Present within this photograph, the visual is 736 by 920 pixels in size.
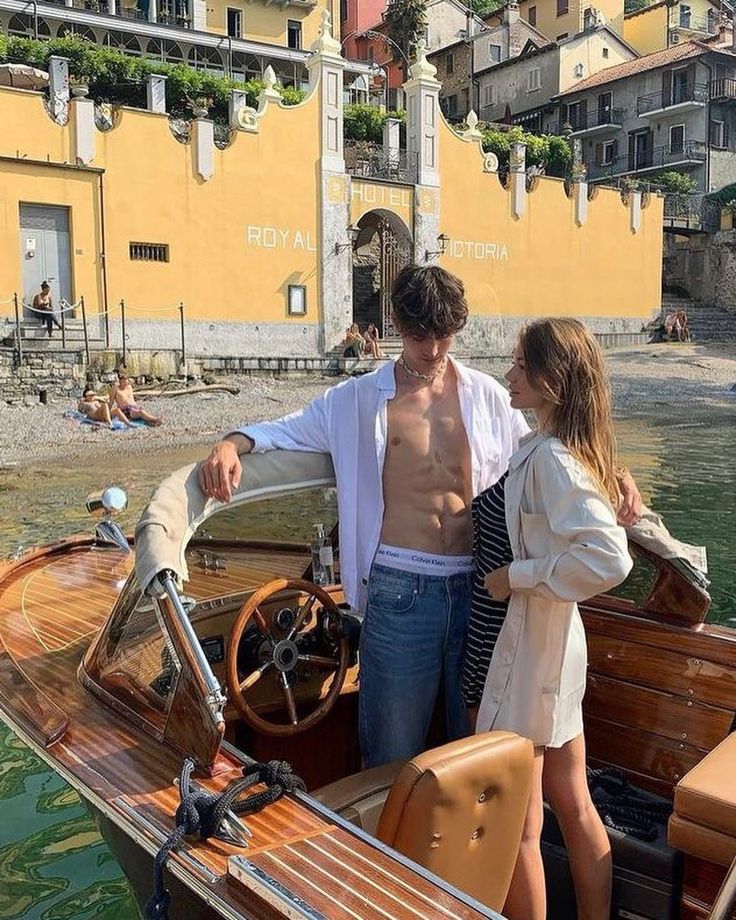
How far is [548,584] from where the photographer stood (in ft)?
7.84

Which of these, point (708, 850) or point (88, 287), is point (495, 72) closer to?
point (88, 287)

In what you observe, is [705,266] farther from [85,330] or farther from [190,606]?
[190,606]

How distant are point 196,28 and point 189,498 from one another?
47.3 m

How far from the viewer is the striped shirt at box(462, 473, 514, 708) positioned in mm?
A: 2750

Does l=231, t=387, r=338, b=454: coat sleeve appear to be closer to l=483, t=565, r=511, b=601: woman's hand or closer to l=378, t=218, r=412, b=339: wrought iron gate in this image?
l=483, t=565, r=511, b=601: woman's hand

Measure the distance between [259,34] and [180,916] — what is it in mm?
49406

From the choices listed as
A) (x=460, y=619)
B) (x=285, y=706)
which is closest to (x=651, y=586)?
(x=460, y=619)

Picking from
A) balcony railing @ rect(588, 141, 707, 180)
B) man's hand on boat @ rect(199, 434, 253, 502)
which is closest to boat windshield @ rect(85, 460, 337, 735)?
man's hand on boat @ rect(199, 434, 253, 502)

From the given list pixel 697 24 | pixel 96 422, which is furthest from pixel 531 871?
pixel 697 24

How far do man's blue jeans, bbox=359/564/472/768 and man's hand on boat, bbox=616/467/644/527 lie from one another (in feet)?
1.72

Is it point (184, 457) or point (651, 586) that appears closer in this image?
point (651, 586)

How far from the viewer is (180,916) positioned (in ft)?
8.09

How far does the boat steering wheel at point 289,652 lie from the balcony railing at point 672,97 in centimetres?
4878

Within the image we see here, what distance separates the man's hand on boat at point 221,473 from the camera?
3029mm
